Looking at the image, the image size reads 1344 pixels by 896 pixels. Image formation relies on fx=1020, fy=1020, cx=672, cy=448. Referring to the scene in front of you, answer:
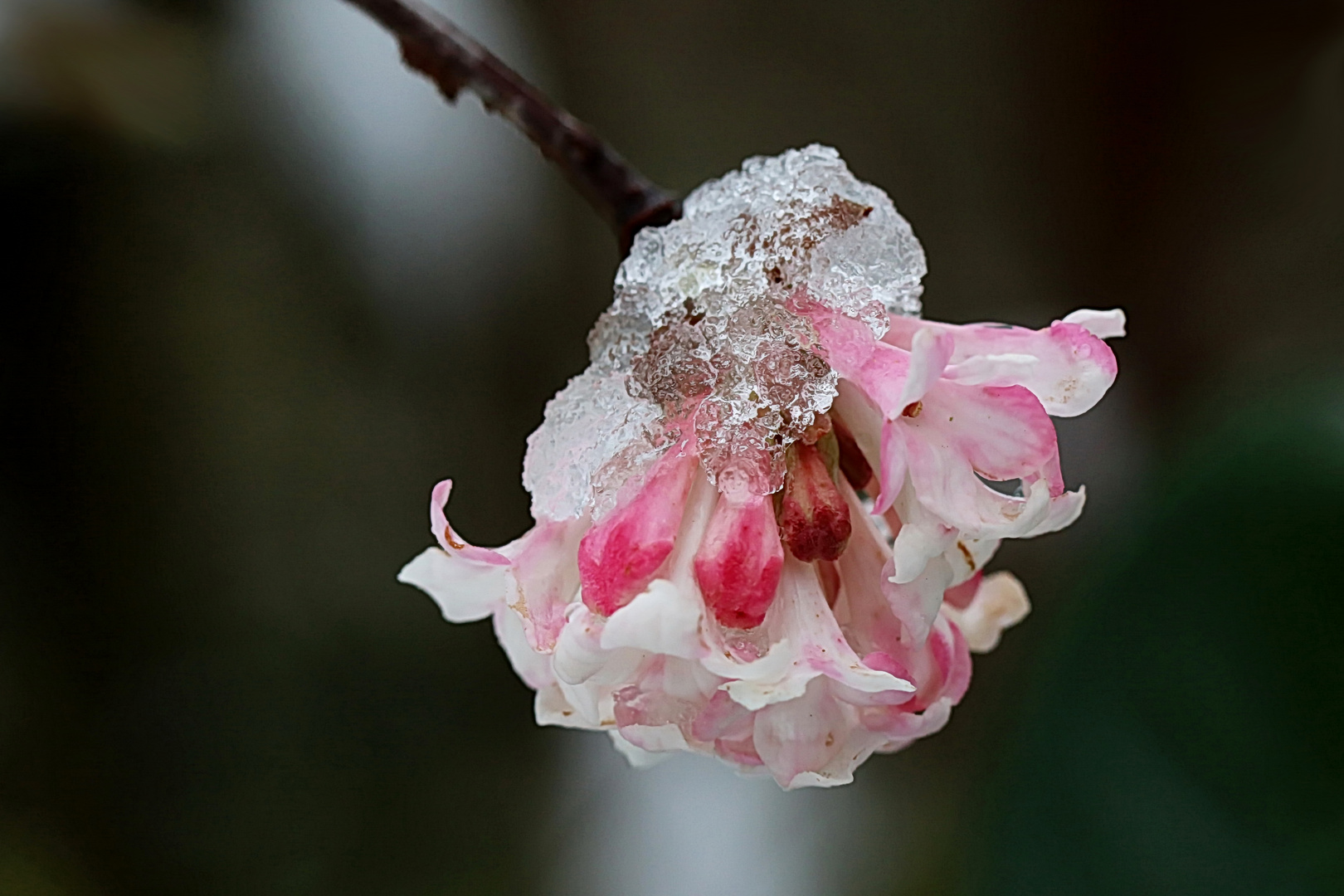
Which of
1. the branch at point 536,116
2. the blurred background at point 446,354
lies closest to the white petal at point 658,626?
the branch at point 536,116

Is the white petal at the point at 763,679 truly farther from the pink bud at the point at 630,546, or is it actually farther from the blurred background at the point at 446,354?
the blurred background at the point at 446,354

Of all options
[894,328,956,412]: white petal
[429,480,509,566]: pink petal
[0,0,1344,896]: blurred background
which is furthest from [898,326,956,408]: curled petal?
[0,0,1344,896]: blurred background

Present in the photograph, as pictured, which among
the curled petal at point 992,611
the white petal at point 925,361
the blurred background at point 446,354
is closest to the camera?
the white petal at point 925,361

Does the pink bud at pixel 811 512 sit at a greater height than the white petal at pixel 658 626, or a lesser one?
greater

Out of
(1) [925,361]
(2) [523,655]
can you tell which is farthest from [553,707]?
(1) [925,361]

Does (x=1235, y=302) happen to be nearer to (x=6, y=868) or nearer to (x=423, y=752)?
(x=423, y=752)

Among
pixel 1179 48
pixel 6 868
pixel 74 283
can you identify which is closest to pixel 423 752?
pixel 6 868

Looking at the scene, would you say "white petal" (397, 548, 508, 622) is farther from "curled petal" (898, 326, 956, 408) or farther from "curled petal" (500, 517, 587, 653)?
"curled petal" (898, 326, 956, 408)
